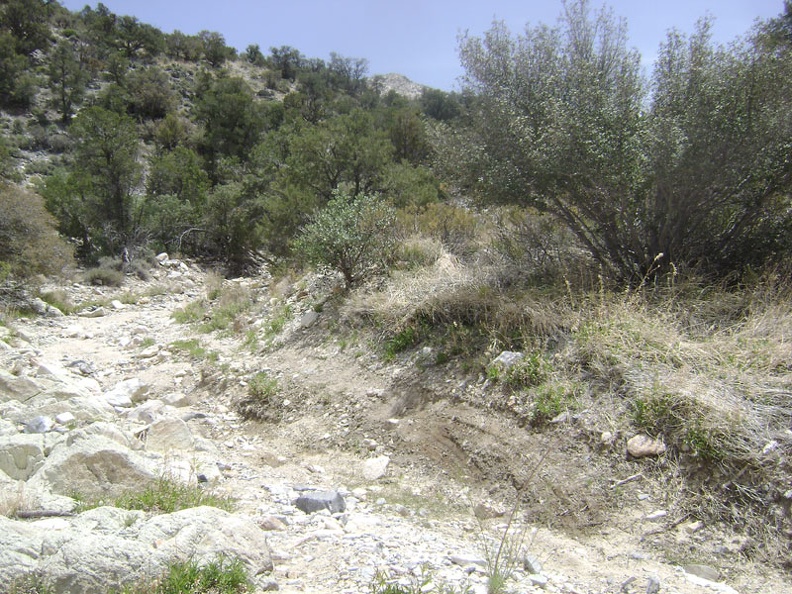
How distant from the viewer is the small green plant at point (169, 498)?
361 centimetres

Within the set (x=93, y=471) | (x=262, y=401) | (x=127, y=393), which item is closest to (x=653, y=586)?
(x=93, y=471)

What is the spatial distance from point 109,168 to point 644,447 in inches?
682

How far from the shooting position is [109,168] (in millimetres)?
17125

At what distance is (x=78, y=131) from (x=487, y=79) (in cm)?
1484

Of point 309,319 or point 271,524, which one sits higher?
point 309,319

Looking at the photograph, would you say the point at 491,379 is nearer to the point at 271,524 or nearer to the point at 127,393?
the point at 271,524

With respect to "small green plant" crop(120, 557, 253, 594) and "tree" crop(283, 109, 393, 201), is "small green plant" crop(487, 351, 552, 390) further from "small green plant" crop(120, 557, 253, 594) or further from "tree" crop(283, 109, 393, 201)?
"tree" crop(283, 109, 393, 201)

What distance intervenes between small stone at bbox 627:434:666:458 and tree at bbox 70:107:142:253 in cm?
1622

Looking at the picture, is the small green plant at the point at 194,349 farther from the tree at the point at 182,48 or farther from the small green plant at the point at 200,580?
→ the tree at the point at 182,48

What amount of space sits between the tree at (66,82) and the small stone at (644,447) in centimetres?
3343

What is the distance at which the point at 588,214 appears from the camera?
6547 mm

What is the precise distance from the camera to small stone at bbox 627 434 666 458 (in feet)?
13.9

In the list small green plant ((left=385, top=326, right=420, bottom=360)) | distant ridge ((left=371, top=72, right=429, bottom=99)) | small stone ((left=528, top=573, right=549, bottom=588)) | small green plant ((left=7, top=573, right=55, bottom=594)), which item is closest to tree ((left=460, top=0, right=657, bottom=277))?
small green plant ((left=385, top=326, right=420, bottom=360))

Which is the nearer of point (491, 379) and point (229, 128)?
point (491, 379)
